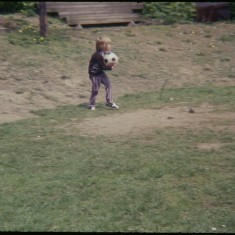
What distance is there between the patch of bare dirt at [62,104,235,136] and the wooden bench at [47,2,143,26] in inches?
217

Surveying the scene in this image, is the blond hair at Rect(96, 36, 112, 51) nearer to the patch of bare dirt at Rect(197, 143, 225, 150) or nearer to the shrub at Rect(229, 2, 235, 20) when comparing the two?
the patch of bare dirt at Rect(197, 143, 225, 150)

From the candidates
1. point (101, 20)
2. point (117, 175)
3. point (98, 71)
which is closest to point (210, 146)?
point (117, 175)

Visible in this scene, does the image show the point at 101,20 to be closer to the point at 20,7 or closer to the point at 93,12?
the point at 93,12

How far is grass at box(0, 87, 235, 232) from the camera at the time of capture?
175 inches

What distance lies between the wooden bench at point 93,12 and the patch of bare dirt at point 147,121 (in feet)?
18.1

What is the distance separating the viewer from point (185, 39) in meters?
12.7

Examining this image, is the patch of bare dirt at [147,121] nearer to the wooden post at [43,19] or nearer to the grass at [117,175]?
the grass at [117,175]

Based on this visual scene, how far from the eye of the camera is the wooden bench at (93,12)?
13.1 metres

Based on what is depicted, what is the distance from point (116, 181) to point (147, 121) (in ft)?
7.67

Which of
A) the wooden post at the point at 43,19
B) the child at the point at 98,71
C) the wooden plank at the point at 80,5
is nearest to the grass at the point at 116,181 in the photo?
the child at the point at 98,71

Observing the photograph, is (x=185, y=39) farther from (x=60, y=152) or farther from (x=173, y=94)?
(x=60, y=152)

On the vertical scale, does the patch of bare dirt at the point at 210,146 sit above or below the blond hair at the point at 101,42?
below

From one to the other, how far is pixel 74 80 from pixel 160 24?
4.48 metres

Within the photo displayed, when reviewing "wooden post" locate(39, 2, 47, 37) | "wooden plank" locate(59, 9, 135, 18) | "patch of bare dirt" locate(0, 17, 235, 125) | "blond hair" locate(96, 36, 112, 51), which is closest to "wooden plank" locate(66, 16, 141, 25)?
"wooden plank" locate(59, 9, 135, 18)
